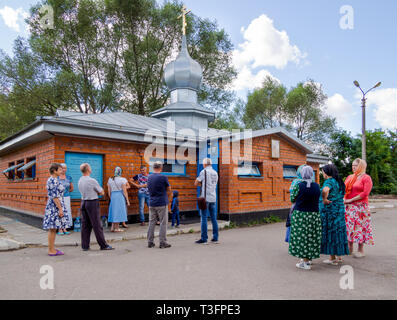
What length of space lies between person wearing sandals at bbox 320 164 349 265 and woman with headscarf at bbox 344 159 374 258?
76 centimetres

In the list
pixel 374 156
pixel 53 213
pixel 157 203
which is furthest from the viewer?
pixel 374 156

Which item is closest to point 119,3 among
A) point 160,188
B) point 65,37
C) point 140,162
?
point 65,37

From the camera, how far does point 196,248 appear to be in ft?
21.5

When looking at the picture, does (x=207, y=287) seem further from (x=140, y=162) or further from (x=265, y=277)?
(x=140, y=162)

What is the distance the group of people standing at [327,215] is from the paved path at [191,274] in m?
0.30

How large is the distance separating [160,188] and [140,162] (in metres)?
3.48

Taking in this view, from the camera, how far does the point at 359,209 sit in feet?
19.7

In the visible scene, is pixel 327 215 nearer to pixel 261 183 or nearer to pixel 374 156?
pixel 261 183

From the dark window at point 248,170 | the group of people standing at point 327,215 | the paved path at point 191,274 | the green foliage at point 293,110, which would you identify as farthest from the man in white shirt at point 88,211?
the green foliage at point 293,110

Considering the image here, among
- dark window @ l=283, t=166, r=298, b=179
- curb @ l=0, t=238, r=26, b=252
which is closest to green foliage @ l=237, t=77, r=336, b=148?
dark window @ l=283, t=166, r=298, b=179

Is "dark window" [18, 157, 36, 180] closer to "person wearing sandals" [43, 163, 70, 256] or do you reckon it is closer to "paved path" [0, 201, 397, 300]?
"paved path" [0, 201, 397, 300]

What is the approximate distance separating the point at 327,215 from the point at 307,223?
64 centimetres

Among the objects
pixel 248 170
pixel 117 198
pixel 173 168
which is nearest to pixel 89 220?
pixel 117 198

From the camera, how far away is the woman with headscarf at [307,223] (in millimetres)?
4945
